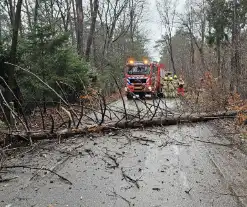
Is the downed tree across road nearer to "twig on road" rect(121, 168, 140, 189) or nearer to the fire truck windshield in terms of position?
"twig on road" rect(121, 168, 140, 189)

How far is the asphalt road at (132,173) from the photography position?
4.06 m

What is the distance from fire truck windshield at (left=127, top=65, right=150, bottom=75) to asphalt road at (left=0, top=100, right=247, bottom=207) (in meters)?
12.5

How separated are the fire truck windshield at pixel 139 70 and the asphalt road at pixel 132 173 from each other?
12502mm

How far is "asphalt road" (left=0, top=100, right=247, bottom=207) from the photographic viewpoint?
406cm

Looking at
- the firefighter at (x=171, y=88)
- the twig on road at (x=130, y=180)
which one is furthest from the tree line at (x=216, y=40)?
the twig on road at (x=130, y=180)

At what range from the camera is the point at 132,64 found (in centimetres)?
1988

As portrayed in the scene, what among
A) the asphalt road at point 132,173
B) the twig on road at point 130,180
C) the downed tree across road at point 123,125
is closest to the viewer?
the asphalt road at point 132,173

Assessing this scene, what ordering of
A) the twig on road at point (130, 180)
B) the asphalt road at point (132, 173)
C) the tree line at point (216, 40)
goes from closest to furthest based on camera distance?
the asphalt road at point (132, 173) < the twig on road at point (130, 180) < the tree line at point (216, 40)

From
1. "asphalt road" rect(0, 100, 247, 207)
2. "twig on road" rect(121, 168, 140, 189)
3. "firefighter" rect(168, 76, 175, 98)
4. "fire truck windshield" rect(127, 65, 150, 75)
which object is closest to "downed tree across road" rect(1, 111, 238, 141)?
"asphalt road" rect(0, 100, 247, 207)

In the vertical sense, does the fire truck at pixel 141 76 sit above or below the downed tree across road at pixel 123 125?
above

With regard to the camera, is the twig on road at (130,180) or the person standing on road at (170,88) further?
the person standing on road at (170,88)

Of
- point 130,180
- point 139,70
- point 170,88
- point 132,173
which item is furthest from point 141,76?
point 130,180

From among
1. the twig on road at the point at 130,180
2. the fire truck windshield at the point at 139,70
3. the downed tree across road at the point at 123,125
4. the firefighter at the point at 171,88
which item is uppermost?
the fire truck windshield at the point at 139,70

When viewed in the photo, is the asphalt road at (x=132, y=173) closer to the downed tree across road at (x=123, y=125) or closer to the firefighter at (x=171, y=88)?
the downed tree across road at (x=123, y=125)
